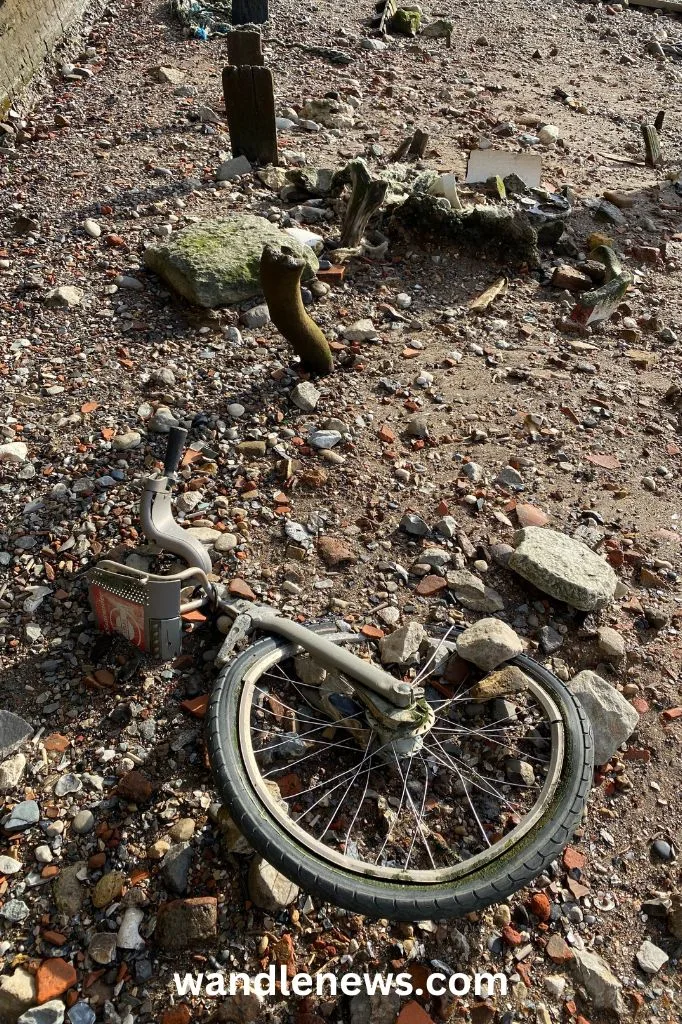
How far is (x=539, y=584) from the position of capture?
11.9ft

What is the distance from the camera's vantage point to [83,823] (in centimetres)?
273

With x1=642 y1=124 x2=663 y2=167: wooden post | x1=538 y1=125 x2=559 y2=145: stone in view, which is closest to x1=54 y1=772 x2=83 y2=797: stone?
x1=538 y1=125 x2=559 y2=145: stone

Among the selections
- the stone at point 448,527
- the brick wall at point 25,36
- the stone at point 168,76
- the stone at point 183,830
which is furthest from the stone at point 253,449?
the stone at point 168,76

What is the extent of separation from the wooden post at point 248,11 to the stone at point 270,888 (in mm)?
10291

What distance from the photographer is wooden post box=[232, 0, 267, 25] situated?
9.50 m

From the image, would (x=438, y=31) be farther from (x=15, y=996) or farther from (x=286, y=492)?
(x=15, y=996)

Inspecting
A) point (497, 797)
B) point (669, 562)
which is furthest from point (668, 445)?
point (497, 797)

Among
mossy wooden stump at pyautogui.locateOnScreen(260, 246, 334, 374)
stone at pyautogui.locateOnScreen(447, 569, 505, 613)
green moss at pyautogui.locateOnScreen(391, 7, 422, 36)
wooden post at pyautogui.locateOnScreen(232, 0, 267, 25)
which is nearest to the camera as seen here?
stone at pyautogui.locateOnScreen(447, 569, 505, 613)

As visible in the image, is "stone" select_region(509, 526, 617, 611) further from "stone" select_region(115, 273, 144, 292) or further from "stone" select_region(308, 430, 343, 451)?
"stone" select_region(115, 273, 144, 292)

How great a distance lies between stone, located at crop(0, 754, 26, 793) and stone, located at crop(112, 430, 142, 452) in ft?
5.95

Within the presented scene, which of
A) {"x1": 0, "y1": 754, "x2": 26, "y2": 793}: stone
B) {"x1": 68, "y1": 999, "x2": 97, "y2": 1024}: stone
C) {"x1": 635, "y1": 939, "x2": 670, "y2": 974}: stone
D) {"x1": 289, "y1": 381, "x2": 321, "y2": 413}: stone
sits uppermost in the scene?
{"x1": 289, "y1": 381, "x2": 321, "y2": 413}: stone

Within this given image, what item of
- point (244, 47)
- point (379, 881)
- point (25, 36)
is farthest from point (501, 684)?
point (25, 36)

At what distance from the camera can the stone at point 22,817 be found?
8.87 feet

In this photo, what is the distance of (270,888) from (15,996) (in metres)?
0.83
